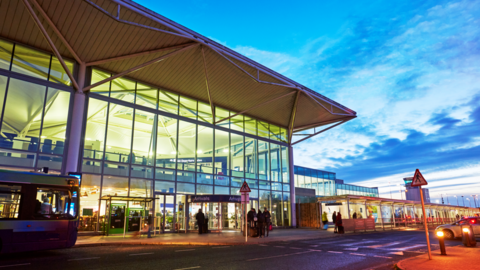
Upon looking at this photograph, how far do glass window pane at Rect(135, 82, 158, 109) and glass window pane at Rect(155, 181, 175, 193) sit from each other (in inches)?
217

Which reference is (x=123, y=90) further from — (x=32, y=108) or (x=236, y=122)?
(x=236, y=122)

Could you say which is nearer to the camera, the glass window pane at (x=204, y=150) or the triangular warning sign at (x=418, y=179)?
the triangular warning sign at (x=418, y=179)

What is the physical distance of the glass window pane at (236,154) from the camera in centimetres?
2741

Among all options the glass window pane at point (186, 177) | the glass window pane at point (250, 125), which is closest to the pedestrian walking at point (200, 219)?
the glass window pane at point (186, 177)

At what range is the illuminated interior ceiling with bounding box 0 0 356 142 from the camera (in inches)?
608

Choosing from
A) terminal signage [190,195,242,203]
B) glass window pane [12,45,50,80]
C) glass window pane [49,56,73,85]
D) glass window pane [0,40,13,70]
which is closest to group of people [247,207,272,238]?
terminal signage [190,195,242,203]

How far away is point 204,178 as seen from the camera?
24.9 metres

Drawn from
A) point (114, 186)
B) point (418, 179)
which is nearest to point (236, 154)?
point (114, 186)

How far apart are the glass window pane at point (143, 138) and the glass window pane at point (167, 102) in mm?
1199

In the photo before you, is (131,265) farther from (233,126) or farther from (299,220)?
(299,220)

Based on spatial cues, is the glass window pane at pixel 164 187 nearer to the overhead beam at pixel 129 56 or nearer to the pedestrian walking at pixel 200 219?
the pedestrian walking at pixel 200 219

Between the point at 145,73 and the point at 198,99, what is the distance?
520 cm

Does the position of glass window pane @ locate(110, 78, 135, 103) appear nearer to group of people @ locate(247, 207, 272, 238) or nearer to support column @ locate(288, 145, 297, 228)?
group of people @ locate(247, 207, 272, 238)

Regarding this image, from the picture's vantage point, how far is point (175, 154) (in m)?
23.4
